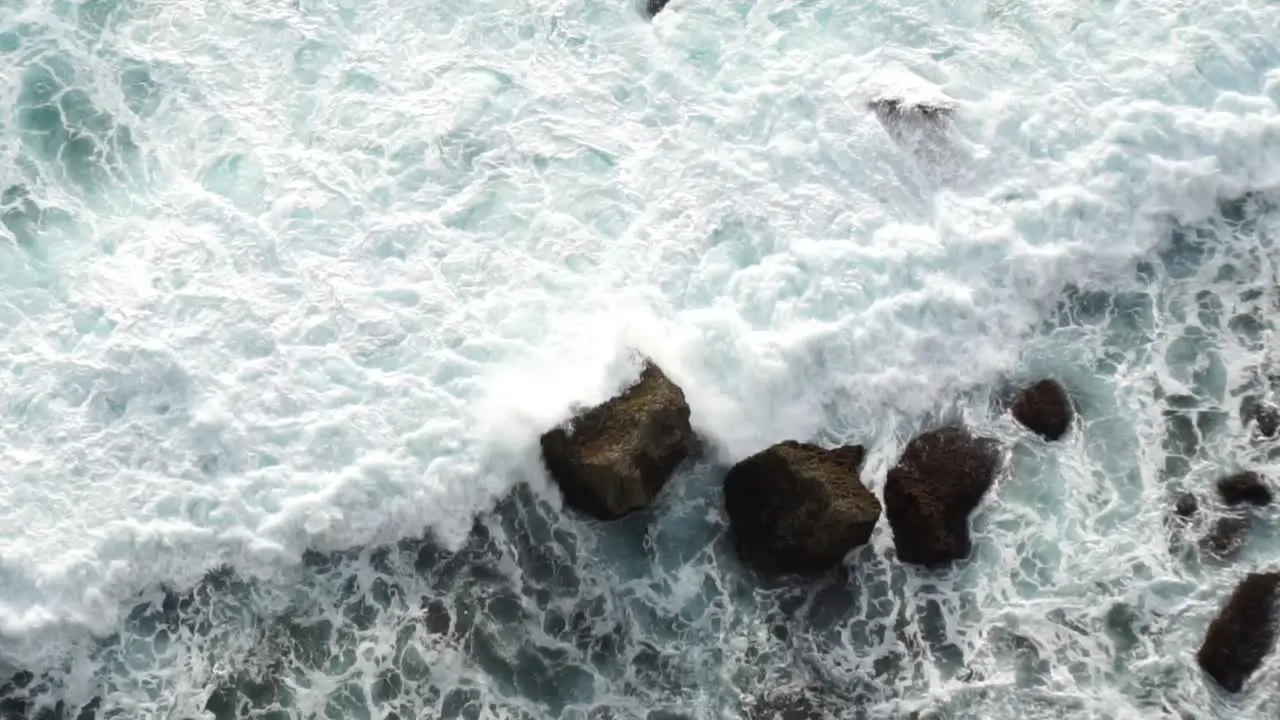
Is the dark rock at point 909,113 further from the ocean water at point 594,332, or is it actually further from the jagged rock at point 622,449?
the jagged rock at point 622,449

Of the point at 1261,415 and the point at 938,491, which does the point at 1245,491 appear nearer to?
the point at 1261,415

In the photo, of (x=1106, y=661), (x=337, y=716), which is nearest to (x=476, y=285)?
(x=337, y=716)

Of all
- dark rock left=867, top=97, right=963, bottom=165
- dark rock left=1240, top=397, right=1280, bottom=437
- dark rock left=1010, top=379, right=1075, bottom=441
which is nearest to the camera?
dark rock left=1240, top=397, right=1280, bottom=437

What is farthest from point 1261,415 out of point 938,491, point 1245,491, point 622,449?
point 622,449

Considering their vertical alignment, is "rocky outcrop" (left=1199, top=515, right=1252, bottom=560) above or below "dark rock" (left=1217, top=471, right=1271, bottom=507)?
below

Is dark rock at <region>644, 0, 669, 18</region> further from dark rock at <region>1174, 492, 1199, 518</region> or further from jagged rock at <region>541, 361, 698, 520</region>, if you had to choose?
dark rock at <region>1174, 492, 1199, 518</region>

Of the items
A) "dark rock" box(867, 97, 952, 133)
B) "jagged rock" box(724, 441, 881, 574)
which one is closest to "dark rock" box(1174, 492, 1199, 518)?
"jagged rock" box(724, 441, 881, 574)

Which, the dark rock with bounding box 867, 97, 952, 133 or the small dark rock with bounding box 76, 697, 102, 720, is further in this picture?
the dark rock with bounding box 867, 97, 952, 133
